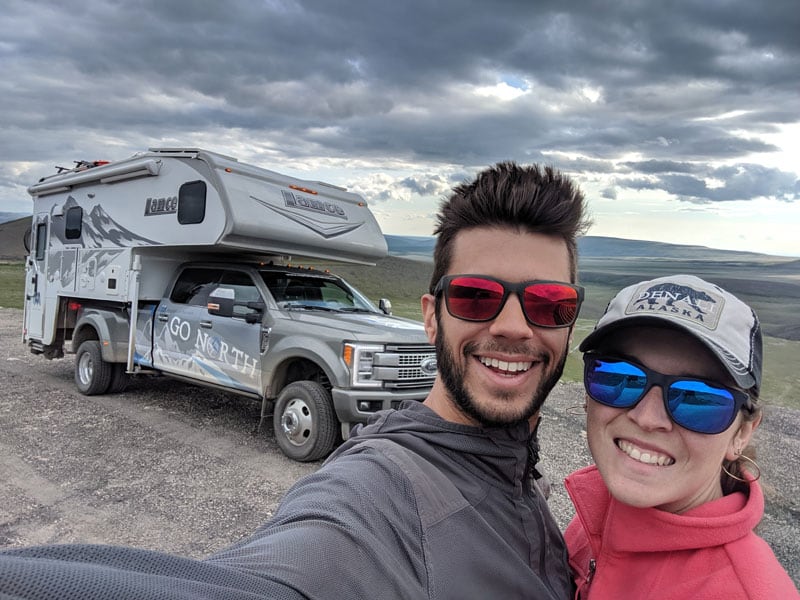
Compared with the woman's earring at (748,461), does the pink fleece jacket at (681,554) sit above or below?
below

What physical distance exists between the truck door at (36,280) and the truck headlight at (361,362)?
6.83 metres

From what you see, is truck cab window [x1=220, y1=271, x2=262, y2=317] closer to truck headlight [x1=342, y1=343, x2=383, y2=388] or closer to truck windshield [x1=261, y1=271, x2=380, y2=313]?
truck windshield [x1=261, y1=271, x2=380, y2=313]

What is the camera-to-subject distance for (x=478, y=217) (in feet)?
5.58

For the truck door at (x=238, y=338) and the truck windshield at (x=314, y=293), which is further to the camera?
the truck windshield at (x=314, y=293)

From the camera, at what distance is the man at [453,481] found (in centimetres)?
83

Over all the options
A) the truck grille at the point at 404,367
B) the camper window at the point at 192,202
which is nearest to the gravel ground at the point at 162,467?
the truck grille at the point at 404,367

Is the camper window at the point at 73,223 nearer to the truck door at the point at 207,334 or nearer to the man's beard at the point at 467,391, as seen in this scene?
the truck door at the point at 207,334

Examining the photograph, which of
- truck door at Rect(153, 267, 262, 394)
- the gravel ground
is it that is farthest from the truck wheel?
truck door at Rect(153, 267, 262, 394)

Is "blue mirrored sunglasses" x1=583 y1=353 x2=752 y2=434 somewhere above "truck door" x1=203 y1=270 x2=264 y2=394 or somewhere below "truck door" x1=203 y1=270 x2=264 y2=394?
above

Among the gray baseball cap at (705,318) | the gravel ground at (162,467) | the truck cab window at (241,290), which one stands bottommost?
the gravel ground at (162,467)

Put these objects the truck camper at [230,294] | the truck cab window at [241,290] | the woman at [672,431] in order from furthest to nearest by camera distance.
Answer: the truck cab window at [241,290], the truck camper at [230,294], the woman at [672,431]

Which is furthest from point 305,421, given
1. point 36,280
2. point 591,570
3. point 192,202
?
point 36,280

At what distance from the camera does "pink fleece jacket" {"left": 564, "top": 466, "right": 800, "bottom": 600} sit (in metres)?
1.13

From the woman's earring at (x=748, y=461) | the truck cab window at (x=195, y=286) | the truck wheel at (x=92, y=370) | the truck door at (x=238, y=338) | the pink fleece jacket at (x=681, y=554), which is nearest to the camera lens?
the pink fleece jacket at (x=681, y=554)
